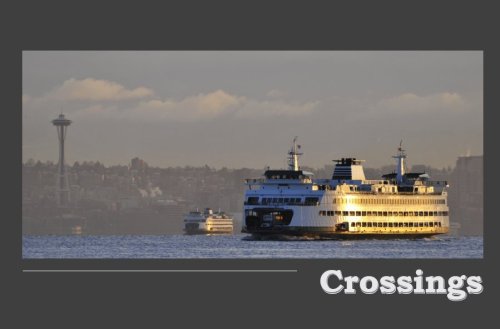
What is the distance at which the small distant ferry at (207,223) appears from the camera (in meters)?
194

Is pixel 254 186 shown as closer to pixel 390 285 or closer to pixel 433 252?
pixel 433 252

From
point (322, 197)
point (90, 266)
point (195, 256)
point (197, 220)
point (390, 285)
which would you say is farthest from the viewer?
point (197, 220)

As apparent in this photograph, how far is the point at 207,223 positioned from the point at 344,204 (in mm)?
65959

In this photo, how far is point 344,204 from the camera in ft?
426

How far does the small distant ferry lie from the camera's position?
193625 millimetres

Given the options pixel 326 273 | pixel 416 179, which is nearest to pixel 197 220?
pixel 416 179

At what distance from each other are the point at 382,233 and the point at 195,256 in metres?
27.4

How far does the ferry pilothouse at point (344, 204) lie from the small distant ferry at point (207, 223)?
169ft

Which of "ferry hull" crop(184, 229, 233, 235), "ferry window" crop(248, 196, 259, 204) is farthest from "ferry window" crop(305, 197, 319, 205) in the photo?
"ferry hull" crop(184, 229, 233, 235)

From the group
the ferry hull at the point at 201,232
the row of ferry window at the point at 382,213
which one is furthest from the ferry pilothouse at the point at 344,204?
the ferry hull at the point at 201,232

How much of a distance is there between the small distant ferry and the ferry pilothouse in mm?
51537

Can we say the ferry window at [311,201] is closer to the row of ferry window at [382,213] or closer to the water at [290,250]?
the row of ferry window at [382,213]

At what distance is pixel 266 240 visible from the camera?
127 meters

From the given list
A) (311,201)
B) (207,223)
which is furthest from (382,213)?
(207,223)
